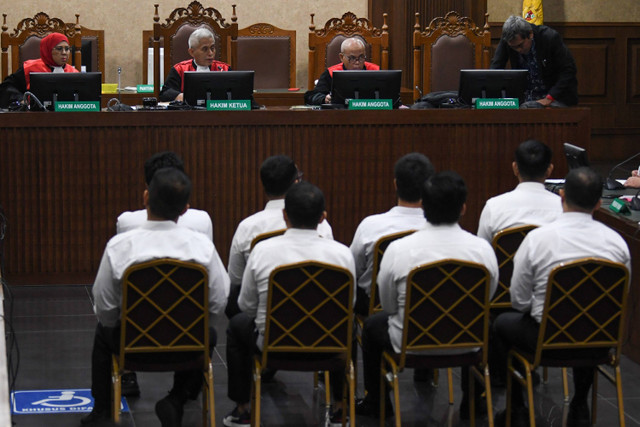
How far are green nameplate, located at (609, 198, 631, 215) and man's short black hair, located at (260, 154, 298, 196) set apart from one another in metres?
1.54

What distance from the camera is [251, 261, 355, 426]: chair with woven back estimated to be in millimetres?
3205

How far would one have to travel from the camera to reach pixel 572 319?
330 centimetres

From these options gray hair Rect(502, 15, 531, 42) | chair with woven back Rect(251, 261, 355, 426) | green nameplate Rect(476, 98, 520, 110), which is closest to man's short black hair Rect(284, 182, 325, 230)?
chair with woven back Rect(251, 261, 355, 426)

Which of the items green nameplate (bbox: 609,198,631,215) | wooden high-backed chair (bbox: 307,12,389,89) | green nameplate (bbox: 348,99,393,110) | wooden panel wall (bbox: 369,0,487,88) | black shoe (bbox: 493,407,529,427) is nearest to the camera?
black shoe (bbox: 493,407,529,427)

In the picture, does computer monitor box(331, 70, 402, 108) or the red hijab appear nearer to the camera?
computer monitor box(331, 70, 402, 108)

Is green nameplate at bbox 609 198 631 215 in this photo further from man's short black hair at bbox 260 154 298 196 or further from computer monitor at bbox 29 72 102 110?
computer monitor at bbox 29 72 102 110

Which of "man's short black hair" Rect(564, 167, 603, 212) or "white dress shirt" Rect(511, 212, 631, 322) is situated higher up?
"man's short black hair" Rect(564, 167, 603, 212)

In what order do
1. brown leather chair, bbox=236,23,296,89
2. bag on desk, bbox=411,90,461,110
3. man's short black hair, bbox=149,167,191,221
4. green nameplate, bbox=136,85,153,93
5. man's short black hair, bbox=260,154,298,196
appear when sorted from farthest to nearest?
brown leather chair, bbox=236,23,296,89, green nameplate, bbox=136,85,153,93, bag on desk, bbox=411,90,461,110, man's short black hair, bbox=260,154,298,196, man's short black hair, bbox=149,167,191,221

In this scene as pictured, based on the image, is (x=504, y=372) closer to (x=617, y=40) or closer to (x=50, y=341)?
(x=50, y=341)

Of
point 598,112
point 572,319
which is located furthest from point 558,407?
point 598,112

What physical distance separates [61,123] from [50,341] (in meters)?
1.36

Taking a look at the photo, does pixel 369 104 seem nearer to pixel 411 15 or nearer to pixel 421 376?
pixel 421 376

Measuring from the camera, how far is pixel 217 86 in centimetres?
576

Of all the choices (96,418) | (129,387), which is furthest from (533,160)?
(96,418)
